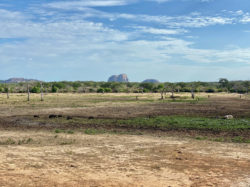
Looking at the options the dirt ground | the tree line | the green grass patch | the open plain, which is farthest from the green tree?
the dirt ground

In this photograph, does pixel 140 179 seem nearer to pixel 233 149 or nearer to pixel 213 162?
pixel 213 162

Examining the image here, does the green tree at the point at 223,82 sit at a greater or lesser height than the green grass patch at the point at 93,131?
greater

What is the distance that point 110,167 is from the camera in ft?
31.9

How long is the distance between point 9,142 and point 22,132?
327 cm

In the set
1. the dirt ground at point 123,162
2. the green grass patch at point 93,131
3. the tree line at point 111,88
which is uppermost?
the tree line at point 111,88

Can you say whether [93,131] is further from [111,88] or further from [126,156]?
[111,88]

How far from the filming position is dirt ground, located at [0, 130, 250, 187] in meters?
8.34

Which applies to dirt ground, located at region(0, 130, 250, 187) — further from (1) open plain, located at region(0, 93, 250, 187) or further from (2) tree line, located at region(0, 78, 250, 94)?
(2) tree line, located at region(0, 78, 250, 94)

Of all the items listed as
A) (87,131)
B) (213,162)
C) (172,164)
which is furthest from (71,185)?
(87,131)

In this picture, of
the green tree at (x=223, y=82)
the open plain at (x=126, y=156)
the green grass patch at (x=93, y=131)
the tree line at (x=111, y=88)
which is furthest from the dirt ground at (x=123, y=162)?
the green tree at (x=223, y=82)

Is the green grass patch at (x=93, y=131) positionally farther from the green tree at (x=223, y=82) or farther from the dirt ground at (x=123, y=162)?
the green tree at (x=223, y=82)

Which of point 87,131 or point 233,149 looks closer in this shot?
point 233,149

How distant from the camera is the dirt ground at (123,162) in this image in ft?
27.4

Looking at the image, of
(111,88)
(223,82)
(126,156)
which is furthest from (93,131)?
(223,82)
